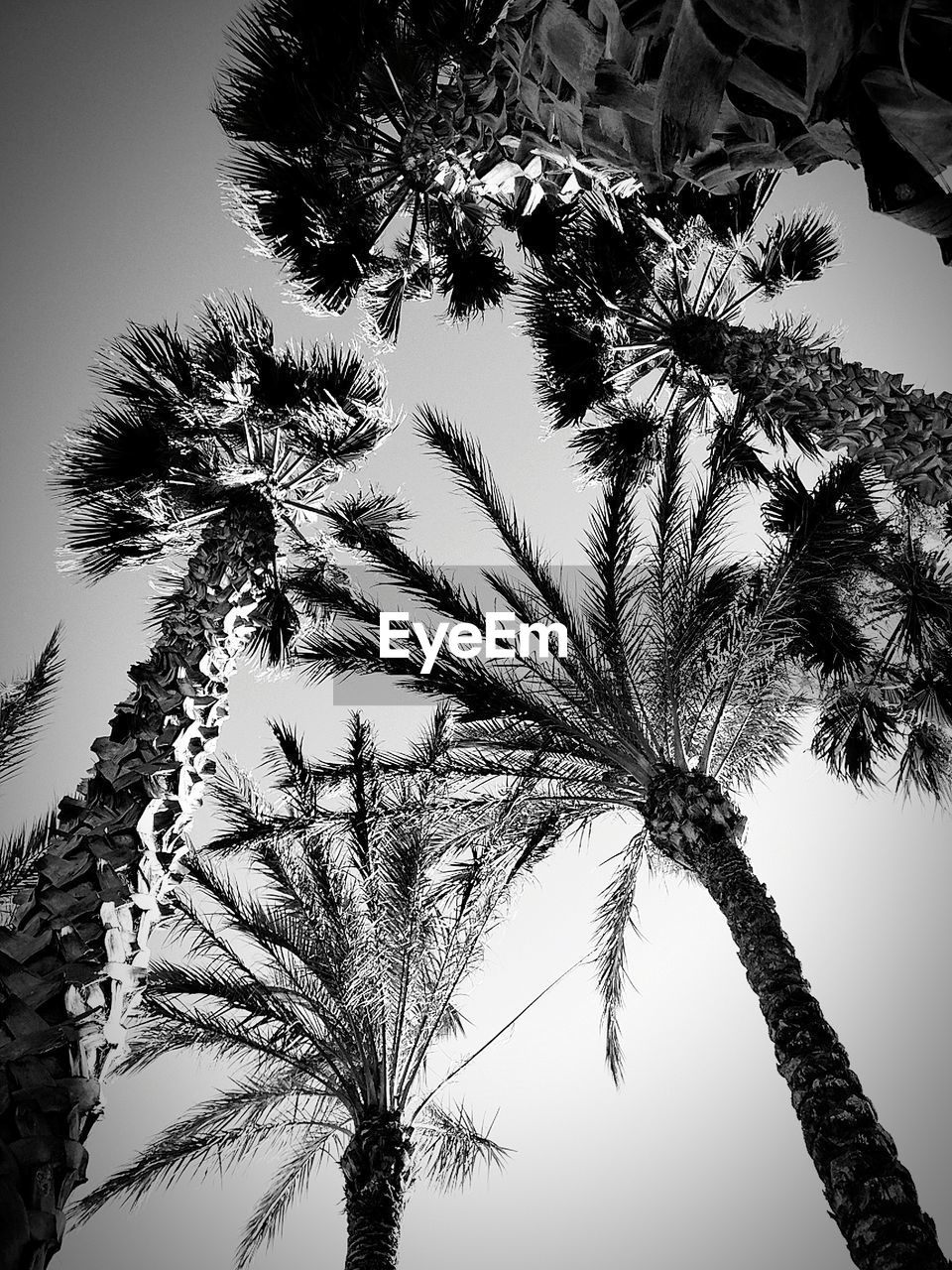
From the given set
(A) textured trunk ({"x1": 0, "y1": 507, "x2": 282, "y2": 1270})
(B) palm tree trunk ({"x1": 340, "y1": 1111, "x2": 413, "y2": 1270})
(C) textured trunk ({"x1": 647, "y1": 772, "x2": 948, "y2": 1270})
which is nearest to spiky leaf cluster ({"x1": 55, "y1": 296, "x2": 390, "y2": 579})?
(A) textured trunk ({"x1": 0, "y1": 507, "x2": 282, "y2": 1270})

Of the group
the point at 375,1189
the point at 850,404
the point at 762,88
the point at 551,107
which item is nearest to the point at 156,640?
the point at 551,107

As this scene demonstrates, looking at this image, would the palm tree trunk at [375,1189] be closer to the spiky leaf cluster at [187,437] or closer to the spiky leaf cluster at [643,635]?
the spiky leaf cluster at [643,635]

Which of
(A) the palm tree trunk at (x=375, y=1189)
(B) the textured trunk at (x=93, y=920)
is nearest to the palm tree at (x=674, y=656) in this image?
(A) the palm tree trunk at (x=375, y=1189)

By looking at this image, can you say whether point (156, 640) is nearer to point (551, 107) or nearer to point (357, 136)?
point (551, 107)

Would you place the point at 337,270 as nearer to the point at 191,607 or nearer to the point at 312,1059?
the point at 191,607

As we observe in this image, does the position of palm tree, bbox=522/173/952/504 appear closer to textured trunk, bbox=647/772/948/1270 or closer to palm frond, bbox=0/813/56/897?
textured trunk, bbox=647/772/948/1270

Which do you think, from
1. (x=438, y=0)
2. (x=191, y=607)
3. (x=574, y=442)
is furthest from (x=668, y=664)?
(x=438, y=0)
